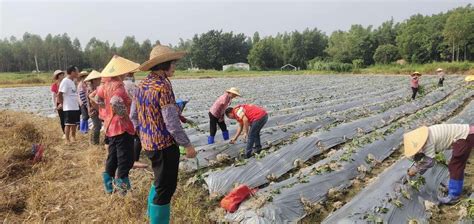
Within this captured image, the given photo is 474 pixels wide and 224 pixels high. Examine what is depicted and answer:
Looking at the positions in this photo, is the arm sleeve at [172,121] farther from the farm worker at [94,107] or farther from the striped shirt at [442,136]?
the farm worker at [94,107]

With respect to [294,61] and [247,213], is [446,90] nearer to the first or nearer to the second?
[247,213]

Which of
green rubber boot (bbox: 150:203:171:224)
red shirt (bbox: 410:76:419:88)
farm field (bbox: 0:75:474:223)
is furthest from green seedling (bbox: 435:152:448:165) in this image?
red shirt (bbox: 410:76:419:88)

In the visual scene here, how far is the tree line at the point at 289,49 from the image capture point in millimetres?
54344

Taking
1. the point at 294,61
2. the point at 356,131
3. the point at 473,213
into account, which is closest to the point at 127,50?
the point at 294,61

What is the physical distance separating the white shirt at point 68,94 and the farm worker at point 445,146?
6192 mm

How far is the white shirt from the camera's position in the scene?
24.6ft

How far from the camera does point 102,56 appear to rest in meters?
68.6

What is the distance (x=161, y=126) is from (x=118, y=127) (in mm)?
1434

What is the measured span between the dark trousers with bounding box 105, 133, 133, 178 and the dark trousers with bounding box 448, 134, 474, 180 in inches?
159

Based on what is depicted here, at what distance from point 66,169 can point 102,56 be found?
6720cm

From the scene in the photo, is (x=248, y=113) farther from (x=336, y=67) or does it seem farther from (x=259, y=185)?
(x=336, y=67)

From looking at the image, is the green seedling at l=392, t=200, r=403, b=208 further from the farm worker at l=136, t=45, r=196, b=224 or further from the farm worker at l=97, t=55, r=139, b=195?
the farm worker at l=97, t=55, r=139, b=195

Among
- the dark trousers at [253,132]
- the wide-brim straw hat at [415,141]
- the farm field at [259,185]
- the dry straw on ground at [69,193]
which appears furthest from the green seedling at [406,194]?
the dark trousers at [253,132]

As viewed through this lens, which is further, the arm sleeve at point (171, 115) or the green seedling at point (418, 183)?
the green seedling at point (418, 183)
